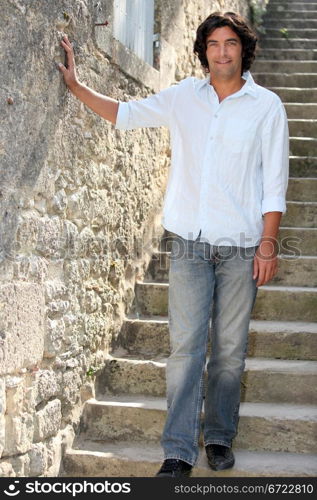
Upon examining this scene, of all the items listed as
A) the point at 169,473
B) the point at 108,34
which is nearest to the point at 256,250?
the point at 169,473

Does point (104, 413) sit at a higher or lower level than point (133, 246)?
lower

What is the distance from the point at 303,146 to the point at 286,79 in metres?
1.35

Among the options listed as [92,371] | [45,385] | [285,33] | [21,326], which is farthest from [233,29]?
[285,33]

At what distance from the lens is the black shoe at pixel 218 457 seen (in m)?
3.28

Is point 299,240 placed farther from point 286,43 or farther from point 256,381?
point 286,43

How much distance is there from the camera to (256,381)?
13.0 ft

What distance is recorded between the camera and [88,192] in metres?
3.68

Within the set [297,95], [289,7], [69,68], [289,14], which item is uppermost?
[289,7]

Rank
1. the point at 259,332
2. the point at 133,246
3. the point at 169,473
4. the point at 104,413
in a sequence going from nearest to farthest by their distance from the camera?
1. the point at 169,473
2. the point at 104,413
3. the point at 259,332
4. the point at 133,246

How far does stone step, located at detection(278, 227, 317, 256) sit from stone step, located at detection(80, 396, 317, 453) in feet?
4.52

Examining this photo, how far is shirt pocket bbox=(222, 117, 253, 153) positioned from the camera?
3.08m

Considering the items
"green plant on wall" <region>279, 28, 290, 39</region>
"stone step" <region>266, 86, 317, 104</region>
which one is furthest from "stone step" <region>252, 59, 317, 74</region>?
"green plant on wall" <region>279, 28, 290, 39</region>
